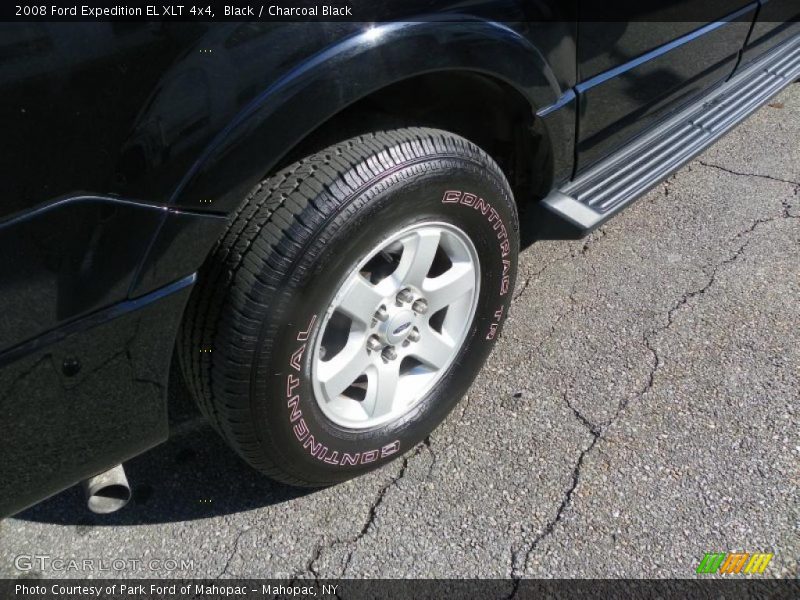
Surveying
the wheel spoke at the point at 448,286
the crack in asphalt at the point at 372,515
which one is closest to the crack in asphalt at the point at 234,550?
the crack in asphalt at the point at 372,515

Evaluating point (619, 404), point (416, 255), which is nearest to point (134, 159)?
point (416, 255)

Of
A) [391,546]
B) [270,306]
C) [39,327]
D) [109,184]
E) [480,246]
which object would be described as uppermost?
[109,184]

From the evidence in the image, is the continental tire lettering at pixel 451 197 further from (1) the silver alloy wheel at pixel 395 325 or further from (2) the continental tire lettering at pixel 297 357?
(2) the continental tire lettering at pixel 297 357

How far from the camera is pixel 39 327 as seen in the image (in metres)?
Result: 1.40

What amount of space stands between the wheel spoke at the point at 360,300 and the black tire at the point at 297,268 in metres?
0.09

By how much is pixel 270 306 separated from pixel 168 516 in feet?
2.96

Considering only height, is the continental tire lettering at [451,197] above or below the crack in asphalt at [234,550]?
above

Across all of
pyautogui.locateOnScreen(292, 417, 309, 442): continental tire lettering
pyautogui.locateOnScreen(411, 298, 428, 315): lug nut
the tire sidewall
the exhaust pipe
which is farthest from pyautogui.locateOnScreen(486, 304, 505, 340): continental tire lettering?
the exhaust pipe

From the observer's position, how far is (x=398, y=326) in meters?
2.04

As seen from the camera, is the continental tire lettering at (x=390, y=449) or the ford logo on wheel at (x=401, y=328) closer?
the ford logo on wheel at (x=401, y=328)

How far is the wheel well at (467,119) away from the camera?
183 cm

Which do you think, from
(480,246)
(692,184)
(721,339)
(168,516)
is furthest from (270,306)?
(692,184)

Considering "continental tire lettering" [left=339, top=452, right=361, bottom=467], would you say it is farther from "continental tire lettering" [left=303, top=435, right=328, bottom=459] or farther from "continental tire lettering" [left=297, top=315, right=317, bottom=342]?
"continental tire lettering" [left=297, top=315, right=317, bottom=342]

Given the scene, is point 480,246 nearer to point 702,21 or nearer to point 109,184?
point 109,184
